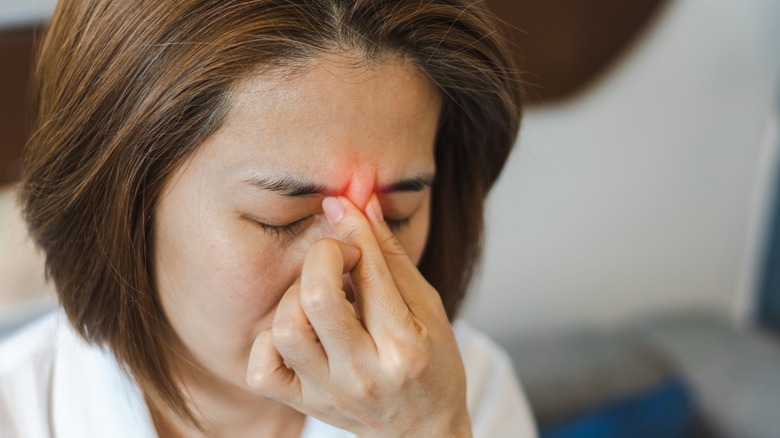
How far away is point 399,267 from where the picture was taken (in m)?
0.77

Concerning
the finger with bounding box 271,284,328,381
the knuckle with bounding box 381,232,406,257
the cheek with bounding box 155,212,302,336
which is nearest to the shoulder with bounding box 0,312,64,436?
the cheek with bounding box 155,212,302,336

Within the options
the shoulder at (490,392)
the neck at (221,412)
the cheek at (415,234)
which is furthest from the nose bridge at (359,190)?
the shoulder at (490,392)

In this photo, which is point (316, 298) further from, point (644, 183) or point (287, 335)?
point (644, 183)

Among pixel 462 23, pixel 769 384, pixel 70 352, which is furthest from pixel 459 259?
pixel 769 384

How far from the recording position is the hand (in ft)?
2.32

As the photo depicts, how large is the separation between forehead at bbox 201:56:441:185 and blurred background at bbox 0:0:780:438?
68cm

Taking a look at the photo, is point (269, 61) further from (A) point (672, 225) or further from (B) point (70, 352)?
(A) point (672, 225)

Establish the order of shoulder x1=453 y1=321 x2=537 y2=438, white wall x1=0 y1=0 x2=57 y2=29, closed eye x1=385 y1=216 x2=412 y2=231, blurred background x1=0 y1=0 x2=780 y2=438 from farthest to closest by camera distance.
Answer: blurred background x1=0 y1=0 x2=780 y2=438, white wall x1=0 y1=0 x2=57 y2=29, shoulder x1=453 y1=321 x2=537 y2=438, closed eye x1=385 y1=216 x2=412 y2=231

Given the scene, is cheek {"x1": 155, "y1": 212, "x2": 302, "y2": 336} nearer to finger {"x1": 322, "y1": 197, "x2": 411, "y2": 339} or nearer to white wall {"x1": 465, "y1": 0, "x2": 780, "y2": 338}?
finger {"x1": 322, "y1": 197, "x2": 411, "y2": 339}

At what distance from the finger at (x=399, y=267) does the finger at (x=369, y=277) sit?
2cm

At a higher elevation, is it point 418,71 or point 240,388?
point 418,71

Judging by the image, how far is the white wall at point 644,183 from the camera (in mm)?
1646

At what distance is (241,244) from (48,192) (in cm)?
22

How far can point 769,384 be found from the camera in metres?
1.50
